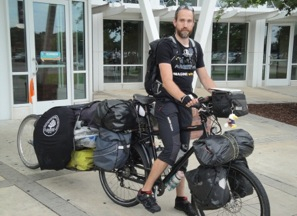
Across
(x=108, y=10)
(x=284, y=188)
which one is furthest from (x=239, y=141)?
(x=108, y=10)

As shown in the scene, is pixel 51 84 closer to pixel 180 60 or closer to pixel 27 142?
pixel 27 142

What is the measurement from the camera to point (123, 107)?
142 inches

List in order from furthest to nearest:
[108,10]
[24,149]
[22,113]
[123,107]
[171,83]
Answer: [108,10] < [22,113] < [24,149] < [123,107] < [171,83]

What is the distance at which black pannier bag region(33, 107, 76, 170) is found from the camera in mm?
3916

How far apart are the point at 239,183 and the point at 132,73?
37.4 ft

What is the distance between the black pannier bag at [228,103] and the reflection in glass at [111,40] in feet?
36.2

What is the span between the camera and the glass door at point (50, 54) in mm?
8180

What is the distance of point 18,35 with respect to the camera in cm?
784

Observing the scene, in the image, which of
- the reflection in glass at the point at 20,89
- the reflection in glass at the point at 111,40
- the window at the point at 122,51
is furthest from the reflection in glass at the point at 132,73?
the reflection in glass at the point at 20,89

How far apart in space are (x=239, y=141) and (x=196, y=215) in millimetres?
861

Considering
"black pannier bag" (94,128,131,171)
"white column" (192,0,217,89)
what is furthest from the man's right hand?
"white column" (192,0,217,89)

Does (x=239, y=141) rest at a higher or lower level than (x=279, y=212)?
higher

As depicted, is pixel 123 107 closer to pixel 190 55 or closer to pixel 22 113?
pixel 190 55

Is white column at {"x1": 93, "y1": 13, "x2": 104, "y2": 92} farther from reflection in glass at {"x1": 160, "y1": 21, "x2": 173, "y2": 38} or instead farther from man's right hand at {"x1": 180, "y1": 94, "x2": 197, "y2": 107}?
man's right hand at {"x1": 180, "y1": 94, "x2": 197, "y2": 107}
